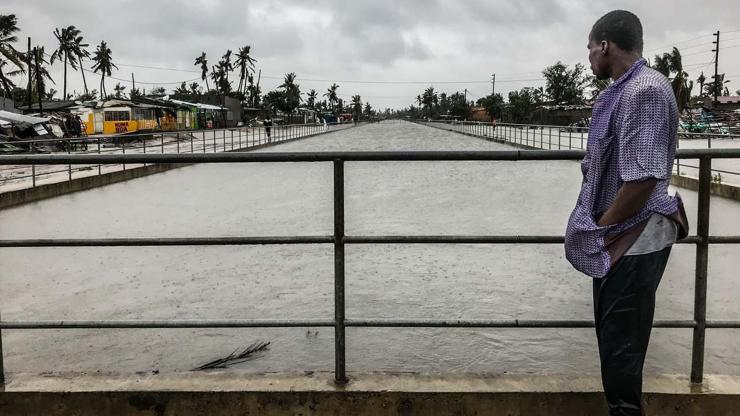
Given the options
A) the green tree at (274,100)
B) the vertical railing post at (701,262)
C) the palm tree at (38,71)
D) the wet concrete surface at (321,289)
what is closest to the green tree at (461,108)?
the green tree at (274,100)

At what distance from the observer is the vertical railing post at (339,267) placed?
2717mm

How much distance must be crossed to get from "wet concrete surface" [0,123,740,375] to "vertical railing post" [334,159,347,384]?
1037mm

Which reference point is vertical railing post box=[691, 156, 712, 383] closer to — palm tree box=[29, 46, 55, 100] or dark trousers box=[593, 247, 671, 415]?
dark trousers box=[593, 247, 671, 415]

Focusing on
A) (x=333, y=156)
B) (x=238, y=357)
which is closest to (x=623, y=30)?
(x=333, y=156)

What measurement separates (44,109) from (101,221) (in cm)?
4534

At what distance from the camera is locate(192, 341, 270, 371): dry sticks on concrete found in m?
4.40

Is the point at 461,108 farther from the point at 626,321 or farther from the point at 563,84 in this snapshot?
the point at 626,321

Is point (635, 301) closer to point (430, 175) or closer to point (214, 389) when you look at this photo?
point (214, 389)

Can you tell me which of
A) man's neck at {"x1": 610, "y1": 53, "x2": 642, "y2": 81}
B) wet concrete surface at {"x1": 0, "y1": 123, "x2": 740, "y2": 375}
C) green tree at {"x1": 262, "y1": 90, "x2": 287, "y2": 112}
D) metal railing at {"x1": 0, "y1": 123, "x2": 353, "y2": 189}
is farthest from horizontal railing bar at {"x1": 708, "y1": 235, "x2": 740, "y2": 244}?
green tree at {"x1": 262, "y1": 90, "x2": 287, "y2": 112}

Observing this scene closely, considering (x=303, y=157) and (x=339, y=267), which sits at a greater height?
(x=303, y=157)

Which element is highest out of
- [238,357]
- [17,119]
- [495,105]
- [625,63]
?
[495,105]

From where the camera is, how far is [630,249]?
2.10 metres

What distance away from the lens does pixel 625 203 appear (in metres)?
2.01

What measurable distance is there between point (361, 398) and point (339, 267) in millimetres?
543
